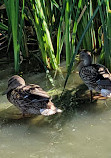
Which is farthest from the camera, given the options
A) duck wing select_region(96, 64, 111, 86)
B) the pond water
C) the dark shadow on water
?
duck wing select_region(96, 64, 111, 86)

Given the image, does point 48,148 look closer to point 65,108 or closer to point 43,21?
point 65,108

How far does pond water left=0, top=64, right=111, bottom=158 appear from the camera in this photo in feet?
11.5

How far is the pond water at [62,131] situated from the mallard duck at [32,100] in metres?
0.12

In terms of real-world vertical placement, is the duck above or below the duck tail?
above

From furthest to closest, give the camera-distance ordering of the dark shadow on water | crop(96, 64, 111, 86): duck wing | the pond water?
crop(96, 64, 111, 86): duck wing, the dark shadow on water, the pond water

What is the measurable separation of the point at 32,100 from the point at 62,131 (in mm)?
692

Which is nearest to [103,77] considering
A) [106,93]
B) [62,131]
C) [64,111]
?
[106,93]

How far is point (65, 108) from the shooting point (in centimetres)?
448

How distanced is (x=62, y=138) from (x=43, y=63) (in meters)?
2.34

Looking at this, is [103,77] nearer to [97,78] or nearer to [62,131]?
[97,78]

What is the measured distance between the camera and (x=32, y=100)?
14.1ft

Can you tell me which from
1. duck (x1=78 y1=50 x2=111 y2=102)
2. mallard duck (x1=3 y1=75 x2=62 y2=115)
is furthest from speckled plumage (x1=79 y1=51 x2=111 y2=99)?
mallard duck (x1=3 y1=75 x2=62 y2=115)

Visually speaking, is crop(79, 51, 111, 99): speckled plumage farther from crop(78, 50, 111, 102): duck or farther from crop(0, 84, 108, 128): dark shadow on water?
crop(0, 84, 108, 128): dark shadow on water

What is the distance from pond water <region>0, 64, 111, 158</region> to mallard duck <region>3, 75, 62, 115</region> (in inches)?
4.7
